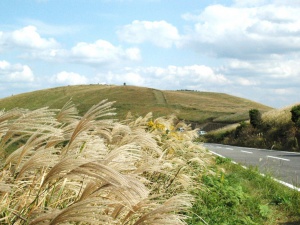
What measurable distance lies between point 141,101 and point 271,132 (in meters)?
75.9

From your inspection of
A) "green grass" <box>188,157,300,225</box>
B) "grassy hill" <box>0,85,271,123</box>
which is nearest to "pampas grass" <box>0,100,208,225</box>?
"green grass" <box>188,157,300,225</box>

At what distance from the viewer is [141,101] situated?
106875 mm

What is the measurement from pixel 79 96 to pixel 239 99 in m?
39.6

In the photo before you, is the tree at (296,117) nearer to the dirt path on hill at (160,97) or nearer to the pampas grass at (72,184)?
the pampas grass at (72,184)

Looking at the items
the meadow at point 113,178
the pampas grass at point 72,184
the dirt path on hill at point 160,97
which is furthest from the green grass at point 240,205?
the dirt path on hill at point 160,97

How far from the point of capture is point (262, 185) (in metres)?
9.52

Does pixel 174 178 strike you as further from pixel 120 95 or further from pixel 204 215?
pixel 120 95

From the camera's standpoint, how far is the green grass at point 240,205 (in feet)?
20.5

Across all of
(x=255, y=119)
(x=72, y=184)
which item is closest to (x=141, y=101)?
(x=255, y=119)

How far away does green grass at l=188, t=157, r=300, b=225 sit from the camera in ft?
20.5

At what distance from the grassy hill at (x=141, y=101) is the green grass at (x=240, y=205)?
75096 mm

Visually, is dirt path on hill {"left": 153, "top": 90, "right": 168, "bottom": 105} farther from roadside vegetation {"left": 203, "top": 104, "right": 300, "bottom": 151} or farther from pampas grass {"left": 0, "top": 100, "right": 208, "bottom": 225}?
pampas grass {"left": 0, "top": 100, "right": 208, "bottom": 225}

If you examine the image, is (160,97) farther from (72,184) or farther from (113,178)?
(113,178)

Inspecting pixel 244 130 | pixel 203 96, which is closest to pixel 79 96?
pixel 203 96
